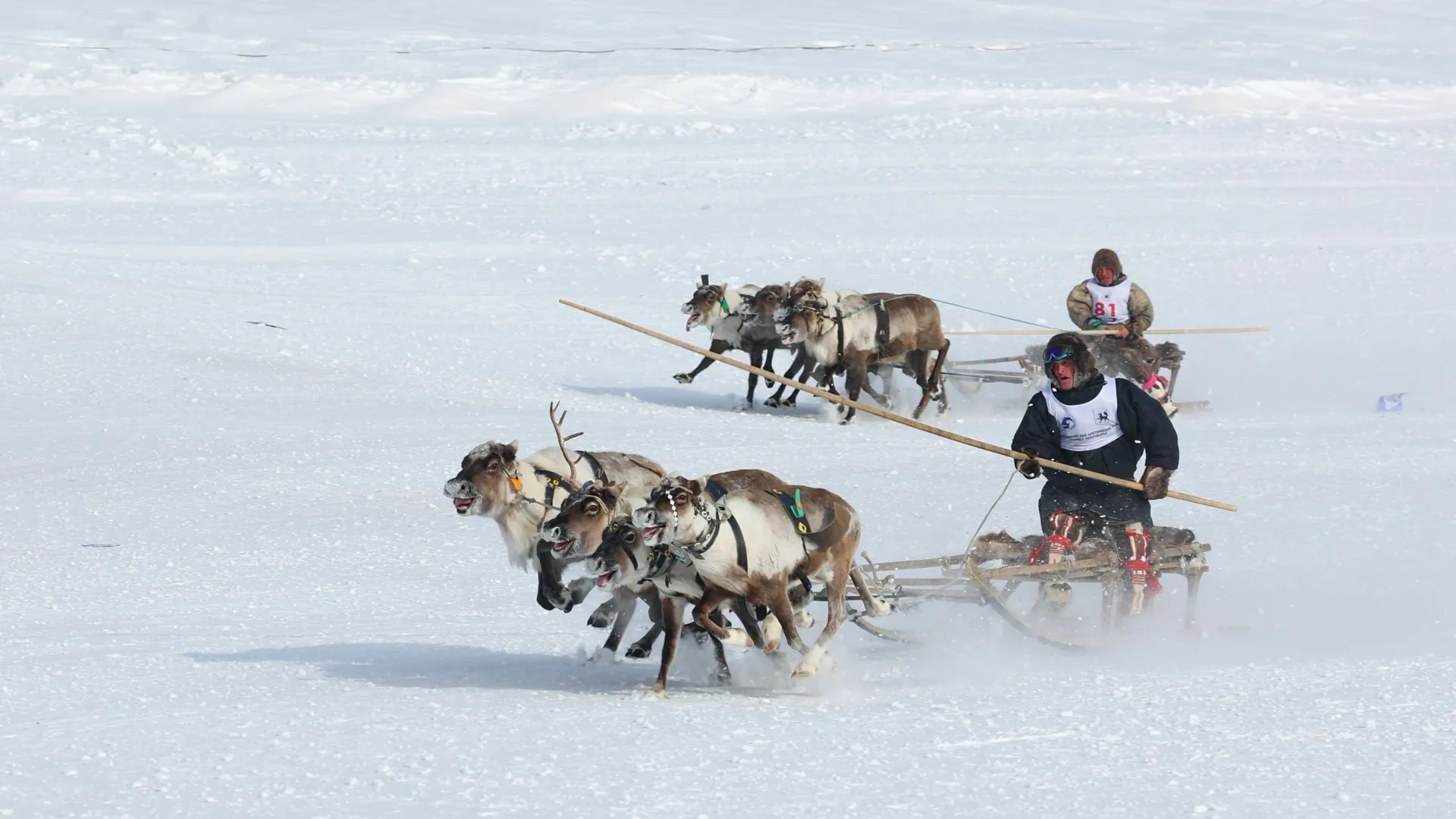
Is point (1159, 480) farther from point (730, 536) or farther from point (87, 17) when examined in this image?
point (87, 17)

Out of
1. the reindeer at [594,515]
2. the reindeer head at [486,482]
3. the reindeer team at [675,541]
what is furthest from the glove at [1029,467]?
the reindeer head at [486,482]

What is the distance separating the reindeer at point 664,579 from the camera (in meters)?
6.71

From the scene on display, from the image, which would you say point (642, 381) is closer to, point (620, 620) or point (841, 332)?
Answer: point (841, 332)

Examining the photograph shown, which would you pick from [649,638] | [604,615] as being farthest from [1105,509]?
[604,615]

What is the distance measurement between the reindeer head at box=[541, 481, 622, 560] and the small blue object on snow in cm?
906

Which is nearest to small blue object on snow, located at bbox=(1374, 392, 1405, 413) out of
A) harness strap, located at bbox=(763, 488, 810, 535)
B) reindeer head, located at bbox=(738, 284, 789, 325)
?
reindeer head, located at bbox=(738, 284, 789, 325)

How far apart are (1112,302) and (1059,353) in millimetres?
5853

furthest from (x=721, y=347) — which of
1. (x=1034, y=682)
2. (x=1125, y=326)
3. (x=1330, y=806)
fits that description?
(x=1330, y=806)

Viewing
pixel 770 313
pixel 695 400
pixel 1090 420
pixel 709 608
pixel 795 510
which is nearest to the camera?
pixel 709 608

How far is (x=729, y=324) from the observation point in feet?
49.6

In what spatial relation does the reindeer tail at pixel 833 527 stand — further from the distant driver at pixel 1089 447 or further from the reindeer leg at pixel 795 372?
the reindeer leg at pixel 795 372

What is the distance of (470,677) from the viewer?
23.9 feet

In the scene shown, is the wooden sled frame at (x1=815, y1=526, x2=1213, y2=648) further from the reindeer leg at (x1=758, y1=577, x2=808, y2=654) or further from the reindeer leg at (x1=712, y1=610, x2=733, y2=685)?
the reindeer leg at (x1=758, y1=577, x2=808, y2=654)

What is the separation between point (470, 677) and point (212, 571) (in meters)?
2.82
